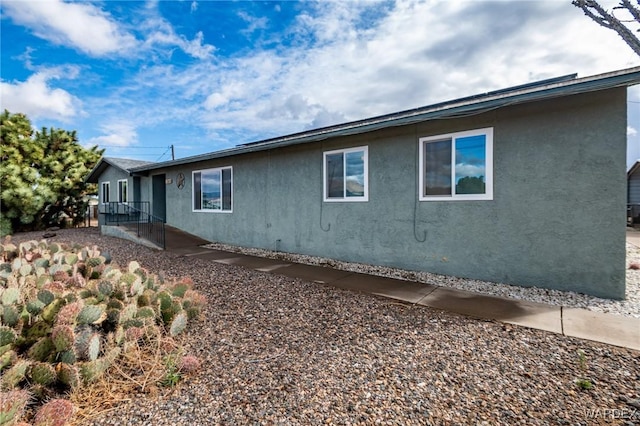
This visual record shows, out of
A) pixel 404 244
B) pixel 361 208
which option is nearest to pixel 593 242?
pixel 404 244

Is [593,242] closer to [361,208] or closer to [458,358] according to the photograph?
[458,358]

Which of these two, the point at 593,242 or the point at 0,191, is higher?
the point at 0,191

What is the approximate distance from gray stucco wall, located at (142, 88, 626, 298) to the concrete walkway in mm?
814

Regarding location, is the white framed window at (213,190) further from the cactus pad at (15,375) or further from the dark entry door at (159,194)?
the cactus pad at (15,375)

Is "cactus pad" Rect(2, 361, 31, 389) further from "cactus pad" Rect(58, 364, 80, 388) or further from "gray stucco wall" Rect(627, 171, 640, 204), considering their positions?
"gray stucco wall" Rect(627, 171, 640, 204)

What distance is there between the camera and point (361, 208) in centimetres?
679

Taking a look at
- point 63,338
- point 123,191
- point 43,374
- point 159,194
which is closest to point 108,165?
point 123,191

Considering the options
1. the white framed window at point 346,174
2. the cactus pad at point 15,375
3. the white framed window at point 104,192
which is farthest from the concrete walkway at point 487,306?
the white framed window at point 104,192

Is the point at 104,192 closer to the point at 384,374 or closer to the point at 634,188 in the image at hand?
the point at 384,374

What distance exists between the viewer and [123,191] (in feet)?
50.8

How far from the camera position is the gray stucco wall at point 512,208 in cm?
434

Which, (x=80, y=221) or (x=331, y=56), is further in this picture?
(x=80, y=221)

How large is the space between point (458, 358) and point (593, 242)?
334 cm

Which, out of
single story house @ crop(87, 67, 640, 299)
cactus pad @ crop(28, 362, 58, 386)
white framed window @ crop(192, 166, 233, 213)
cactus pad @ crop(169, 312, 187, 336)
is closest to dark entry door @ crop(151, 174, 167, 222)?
white framed window @ crop(192, 166, 233, 213)
